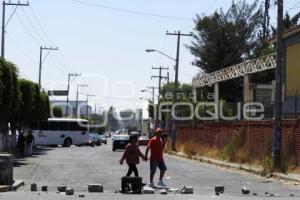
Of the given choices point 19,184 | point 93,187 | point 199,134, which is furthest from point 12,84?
point 199,134

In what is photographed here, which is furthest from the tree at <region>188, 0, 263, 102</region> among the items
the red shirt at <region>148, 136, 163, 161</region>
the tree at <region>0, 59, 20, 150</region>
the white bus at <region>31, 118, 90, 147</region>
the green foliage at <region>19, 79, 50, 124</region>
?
the red shirt at <region>148, 136, 163, 161</region>

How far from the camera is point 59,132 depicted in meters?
72.1

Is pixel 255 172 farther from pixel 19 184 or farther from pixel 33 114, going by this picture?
pixel 33 114

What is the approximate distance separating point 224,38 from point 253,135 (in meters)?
50.6

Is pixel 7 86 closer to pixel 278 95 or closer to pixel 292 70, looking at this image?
pixel 278 95

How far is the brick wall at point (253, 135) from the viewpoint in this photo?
30844 mm

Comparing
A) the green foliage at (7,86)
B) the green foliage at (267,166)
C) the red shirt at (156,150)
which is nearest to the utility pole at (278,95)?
the green foliage at (267,166)

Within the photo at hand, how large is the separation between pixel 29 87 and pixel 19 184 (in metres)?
26.8

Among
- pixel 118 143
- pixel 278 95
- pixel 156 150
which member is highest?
pixel 278 95

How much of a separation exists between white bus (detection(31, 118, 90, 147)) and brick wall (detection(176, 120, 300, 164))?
66.2 ft

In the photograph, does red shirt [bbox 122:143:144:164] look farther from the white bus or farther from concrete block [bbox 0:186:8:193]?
the white bus

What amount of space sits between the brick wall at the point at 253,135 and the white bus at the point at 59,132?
66.2ft

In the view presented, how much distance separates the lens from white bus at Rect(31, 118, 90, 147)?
7119cm

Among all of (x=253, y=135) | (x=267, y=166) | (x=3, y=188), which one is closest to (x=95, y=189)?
(x=3, y=188)
